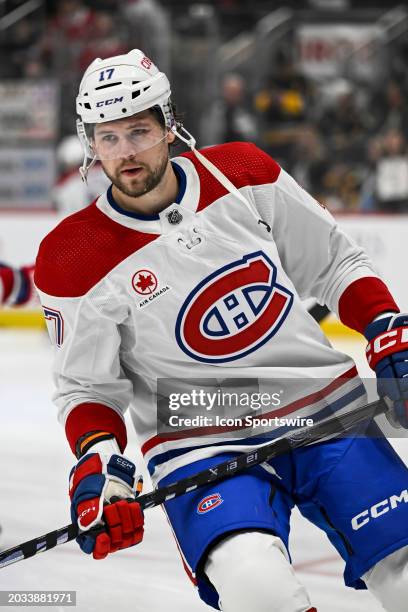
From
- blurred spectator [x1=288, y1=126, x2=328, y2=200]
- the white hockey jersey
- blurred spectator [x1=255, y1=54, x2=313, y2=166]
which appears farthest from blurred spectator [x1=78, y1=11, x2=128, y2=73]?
the white hockey jersey

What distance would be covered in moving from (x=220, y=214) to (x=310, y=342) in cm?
28

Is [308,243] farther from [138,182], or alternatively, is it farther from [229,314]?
[138,182]

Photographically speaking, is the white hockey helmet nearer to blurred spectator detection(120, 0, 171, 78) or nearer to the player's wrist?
the player's wrist

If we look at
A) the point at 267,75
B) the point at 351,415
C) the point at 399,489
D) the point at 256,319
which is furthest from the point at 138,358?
the point at 267,75

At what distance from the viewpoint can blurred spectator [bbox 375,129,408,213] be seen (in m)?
5.68

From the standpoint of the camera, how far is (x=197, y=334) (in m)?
1.80

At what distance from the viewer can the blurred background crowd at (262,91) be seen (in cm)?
616

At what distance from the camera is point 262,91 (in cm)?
638

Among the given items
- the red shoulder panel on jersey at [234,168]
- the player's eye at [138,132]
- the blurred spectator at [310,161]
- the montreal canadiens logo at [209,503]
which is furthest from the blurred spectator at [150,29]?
A: the montreal canadiens logo at [209,503]

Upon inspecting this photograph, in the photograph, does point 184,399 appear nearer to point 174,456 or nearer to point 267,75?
point 174,456

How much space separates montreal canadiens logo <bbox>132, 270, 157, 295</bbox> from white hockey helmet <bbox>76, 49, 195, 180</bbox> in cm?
22

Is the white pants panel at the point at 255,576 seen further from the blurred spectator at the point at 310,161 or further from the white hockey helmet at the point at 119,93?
the blurred spectator at the point at 310,161

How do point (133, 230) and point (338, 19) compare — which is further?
point (338, 19)

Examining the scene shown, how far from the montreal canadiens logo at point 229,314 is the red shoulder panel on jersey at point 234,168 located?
0.15 m
